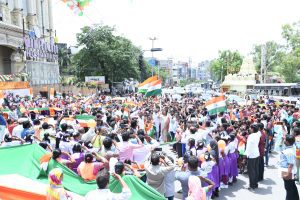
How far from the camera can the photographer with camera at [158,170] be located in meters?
5.02

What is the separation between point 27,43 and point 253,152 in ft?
89.2

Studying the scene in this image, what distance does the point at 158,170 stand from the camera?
5.01 metres

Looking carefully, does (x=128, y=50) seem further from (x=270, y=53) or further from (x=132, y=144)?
(x=132, y=144)

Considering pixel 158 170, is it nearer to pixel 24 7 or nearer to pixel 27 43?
pixel 27 43

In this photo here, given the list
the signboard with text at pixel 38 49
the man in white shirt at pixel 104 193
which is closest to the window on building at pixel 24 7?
the signboard with text at pixel 38 49

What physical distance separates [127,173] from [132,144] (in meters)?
1.62

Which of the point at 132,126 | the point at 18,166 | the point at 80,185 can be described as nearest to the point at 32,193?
the point at 80,185

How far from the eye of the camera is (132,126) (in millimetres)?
8172

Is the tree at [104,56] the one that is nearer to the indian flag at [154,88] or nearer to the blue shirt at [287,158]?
the indian flag at [154,88]

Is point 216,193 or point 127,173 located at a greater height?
point 127,173

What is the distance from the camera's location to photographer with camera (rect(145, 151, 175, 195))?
502 centimetres

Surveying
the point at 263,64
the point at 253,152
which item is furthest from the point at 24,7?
the point at 263,64

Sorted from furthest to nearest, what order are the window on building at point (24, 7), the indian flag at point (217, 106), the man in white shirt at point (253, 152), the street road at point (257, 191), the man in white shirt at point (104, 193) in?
the window on building at point (24, 7)
the indian flag at point (217, 106)
the man in white shirt at point (253, 152)
the street road at point (257, 191)
the man in white shirt at point (104, 193)

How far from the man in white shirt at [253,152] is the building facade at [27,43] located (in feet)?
84.6
